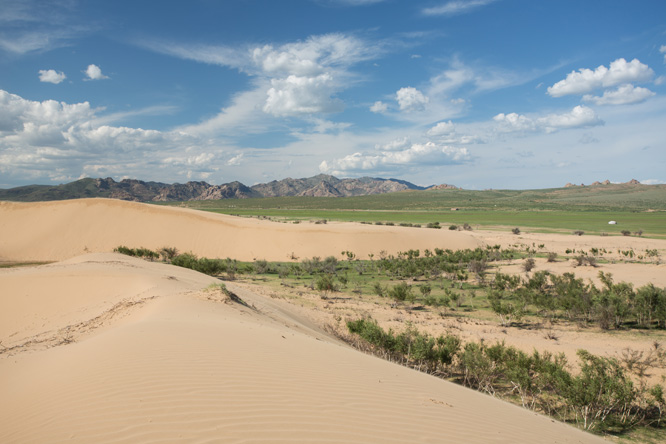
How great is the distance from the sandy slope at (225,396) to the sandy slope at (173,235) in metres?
31.1

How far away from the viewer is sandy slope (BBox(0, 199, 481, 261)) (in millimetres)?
38281

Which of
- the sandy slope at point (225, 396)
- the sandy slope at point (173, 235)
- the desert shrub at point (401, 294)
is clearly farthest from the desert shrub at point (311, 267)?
the sandy slope at point (225, 396)

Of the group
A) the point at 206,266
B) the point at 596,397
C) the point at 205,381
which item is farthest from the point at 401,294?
the point at 206,266

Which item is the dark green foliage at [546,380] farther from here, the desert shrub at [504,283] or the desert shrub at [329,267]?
the desert shrub at [329,267]

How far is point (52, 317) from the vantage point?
12117 mm

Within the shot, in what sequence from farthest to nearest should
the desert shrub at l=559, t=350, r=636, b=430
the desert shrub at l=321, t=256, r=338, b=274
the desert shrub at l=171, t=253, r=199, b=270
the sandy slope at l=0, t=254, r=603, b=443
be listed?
the desert shrub at l=321, t=256, r=338, b=274, the desert shrub at l=171, t=253, r=199, b=270, the desert shrub at l=559, t=350, r=636, b=430, the sandy slope at l=0, t=254, r=603, b=443

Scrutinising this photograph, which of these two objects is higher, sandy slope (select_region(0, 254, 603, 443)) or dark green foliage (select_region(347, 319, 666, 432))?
sandy slope (select_region(0, 254, 603, 443))

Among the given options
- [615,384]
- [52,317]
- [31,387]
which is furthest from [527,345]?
[52,317]

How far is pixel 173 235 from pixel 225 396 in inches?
1634

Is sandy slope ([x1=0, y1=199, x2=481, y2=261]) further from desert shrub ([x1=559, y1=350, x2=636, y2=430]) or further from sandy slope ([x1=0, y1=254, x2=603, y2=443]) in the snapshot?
desert shrub ([x1=559, y1=350, x2=636, y2=430])

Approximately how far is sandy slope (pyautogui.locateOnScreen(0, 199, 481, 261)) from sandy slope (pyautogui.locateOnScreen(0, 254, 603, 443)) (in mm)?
31088

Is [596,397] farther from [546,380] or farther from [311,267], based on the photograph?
[311,267]

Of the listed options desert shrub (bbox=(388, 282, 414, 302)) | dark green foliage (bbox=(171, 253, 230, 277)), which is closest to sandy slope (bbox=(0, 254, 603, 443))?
desert shrub (bbox=(388, 282, 414, 302))

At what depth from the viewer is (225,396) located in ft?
13.8
